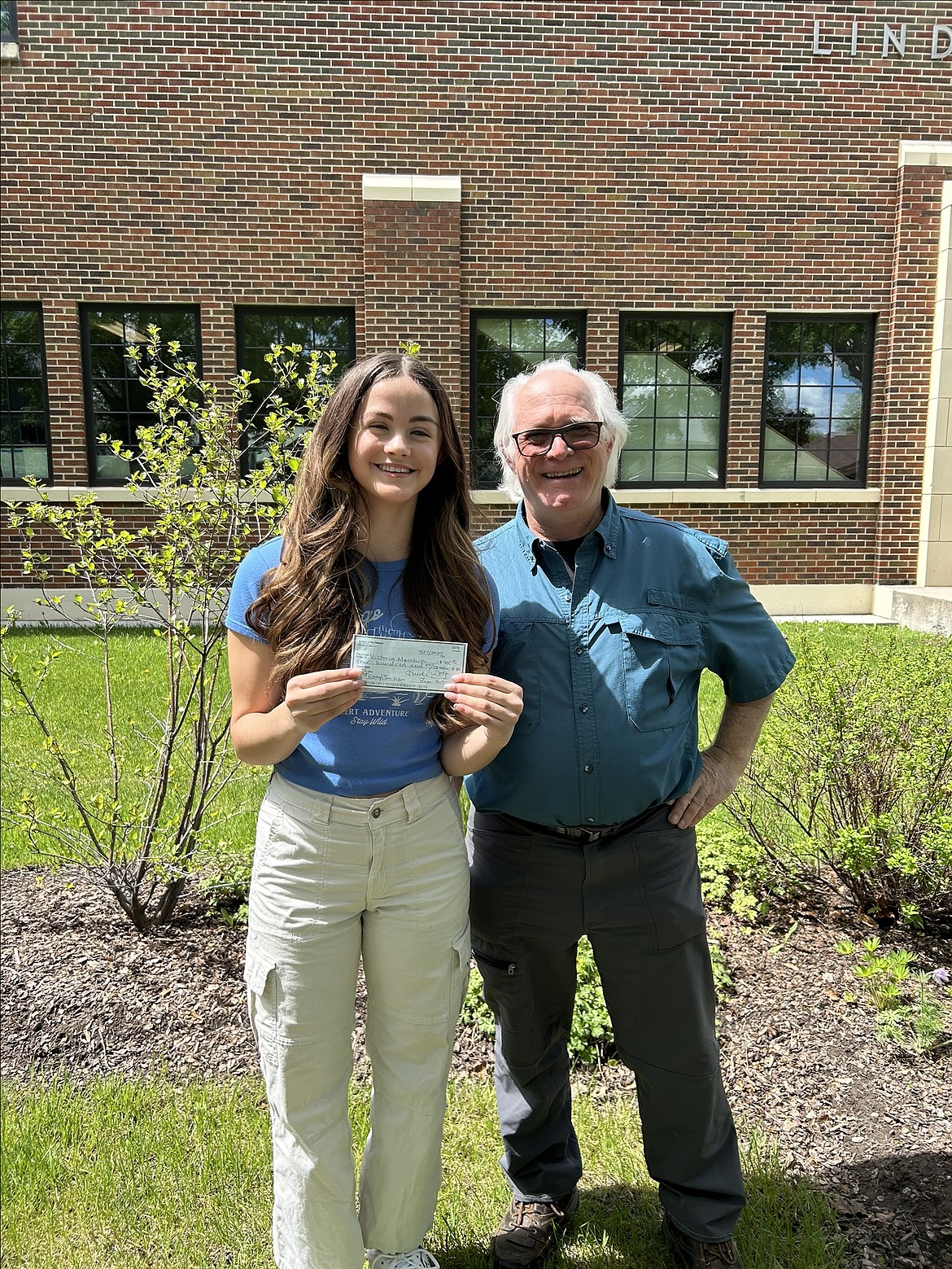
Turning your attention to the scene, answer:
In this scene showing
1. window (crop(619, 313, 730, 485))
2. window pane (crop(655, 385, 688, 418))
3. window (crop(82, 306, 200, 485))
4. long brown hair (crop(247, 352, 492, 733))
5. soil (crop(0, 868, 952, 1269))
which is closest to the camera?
long brown hair (crop(247, 352, 492, 733))

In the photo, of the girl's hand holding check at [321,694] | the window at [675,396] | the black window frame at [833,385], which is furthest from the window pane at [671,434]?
the girl's hand holding check at [321,694]

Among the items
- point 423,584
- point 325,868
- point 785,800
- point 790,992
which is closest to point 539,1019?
point 325,868

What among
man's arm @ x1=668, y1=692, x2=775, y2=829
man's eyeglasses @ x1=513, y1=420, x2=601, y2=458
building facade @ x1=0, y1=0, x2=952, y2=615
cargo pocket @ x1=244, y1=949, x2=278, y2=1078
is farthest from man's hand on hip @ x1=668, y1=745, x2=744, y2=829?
building facade @ x1=0, y1=0, x2=952, y2=615

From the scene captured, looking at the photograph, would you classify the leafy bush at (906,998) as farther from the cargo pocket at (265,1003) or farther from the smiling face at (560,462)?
the cargo pocket at (265,1003)

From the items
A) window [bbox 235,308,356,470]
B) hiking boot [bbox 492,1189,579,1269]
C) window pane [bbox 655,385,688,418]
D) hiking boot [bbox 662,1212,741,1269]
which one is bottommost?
hiking boot [bbox 492,1189,579,1269]

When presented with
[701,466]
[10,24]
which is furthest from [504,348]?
[10,24]

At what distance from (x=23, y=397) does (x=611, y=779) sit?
10.3 m

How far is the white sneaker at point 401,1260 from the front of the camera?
6.79ft

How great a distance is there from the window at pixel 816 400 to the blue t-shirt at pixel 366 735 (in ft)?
32.2

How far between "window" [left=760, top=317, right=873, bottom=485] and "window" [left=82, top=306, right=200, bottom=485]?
6.69m

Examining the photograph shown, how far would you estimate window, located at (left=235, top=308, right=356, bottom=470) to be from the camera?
10336 millimetres

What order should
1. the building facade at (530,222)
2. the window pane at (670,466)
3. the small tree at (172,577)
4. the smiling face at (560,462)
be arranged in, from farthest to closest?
the window pane at (670,466)
the building facade at (530,222)
the small tree at (172,577)
the smiling face at (560,462)

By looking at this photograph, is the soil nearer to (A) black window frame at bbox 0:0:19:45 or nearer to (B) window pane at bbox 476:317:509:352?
(B) window pane at bbox 476:317:509:352

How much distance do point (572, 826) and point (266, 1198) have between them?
140cm
